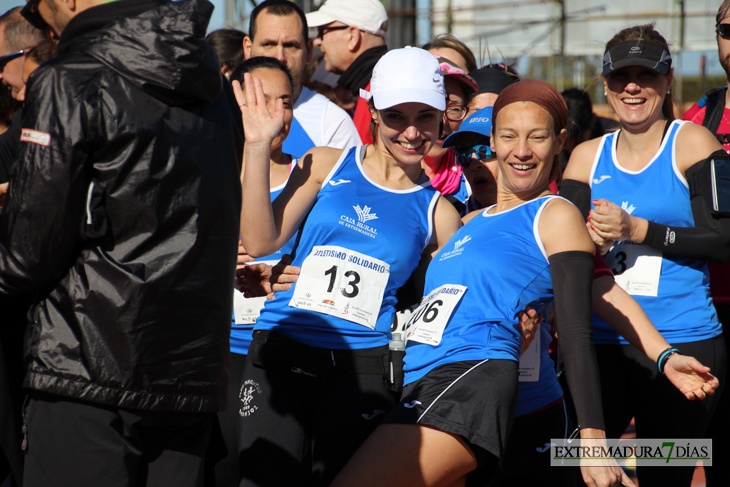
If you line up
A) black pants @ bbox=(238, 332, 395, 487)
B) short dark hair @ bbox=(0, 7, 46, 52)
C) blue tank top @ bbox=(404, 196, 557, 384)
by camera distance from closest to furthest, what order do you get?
blue tank top @ bbox=(404, 196, 557, 384) → black pants @ bbox=(238, 332, 395, 487) → short dark hair @ bbox=(0, 7, 46, 52)

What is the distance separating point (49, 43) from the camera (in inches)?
135

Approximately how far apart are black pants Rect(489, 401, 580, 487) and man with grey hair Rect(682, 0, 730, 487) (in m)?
1.24

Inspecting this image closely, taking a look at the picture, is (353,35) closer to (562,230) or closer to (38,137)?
(562,230)

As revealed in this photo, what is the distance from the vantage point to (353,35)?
523cm

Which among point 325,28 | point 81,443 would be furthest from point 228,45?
point 81,443

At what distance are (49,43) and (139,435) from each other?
2270 millimetres

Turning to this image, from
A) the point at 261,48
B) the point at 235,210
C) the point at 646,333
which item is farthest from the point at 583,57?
the point at 235,210

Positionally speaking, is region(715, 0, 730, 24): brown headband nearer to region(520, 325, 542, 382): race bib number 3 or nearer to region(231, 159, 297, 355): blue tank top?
region(520, 325, 542, 382): race bib number 3

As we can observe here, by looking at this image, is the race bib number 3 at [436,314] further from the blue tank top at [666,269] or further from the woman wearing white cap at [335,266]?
the blue tank top at [666,269]

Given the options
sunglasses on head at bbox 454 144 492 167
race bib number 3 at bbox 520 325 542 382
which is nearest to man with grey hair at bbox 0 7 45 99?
sunglasses on head at bbox 454 144 492 167

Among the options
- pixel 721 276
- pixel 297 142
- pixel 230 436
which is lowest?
pixel 230 436

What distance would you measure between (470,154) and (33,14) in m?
2.12

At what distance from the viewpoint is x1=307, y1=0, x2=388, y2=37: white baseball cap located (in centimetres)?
519

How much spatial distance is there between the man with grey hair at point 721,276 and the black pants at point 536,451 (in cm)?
124
